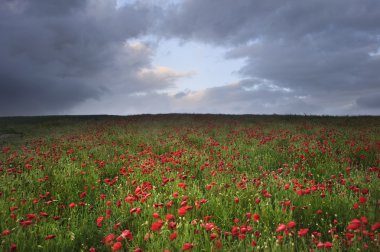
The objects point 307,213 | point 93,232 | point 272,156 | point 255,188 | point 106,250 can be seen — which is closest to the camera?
point 106,250

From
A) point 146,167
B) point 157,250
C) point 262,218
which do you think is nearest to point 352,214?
point 262,218

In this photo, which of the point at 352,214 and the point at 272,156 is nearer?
the point at 352,214

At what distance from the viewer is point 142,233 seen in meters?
3.88

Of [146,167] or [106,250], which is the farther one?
[146,167]

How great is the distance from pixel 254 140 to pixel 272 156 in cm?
248

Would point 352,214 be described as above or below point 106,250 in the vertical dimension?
above

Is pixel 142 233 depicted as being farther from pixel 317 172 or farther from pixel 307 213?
pixel 317 172

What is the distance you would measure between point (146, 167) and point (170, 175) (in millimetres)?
617

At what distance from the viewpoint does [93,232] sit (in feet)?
13.7

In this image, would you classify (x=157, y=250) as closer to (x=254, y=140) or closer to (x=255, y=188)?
(x=255, y=188)

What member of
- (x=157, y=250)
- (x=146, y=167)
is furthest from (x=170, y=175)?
(x=157, y=250)

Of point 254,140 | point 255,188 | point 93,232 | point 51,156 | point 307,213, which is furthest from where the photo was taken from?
point 254,140

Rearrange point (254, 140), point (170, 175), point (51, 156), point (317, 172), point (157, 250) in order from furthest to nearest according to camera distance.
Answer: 1. point (254, 140)
2. point (51, 156)
3. point (317, 172)
4. point (170, 175)
5. point (157, 250)

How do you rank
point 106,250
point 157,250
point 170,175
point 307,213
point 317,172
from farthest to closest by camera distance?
1. point 317,172
2. point 170,175
3. point 307,213
4. point 106,250
5. point 157,250
